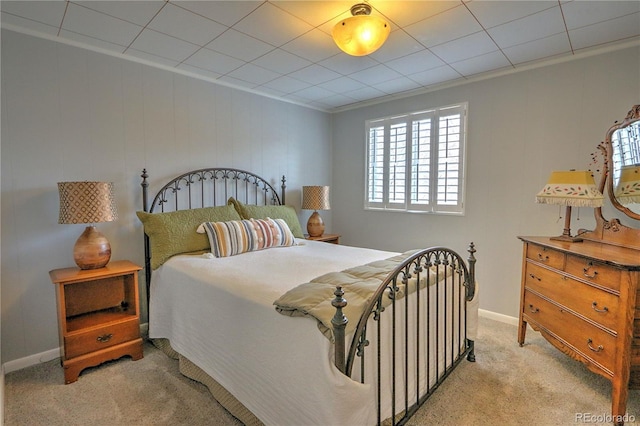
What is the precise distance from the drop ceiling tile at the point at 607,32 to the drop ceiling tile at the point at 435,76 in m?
0.91

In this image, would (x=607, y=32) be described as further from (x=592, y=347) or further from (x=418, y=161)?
(x=592, y=347)

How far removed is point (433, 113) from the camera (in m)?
3.56

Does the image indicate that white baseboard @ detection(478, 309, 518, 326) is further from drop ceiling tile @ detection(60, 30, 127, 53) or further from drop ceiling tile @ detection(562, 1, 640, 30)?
drop ceiling tile @ detection(60, 30, 127, 53)

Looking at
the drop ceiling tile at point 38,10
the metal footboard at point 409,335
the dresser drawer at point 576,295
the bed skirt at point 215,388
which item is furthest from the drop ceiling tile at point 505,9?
the bed skirt at point 215,388

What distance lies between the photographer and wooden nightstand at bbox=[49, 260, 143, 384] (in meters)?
2.21

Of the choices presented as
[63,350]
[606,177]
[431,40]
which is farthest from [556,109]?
[63,350]

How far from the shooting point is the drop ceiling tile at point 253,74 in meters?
3.00

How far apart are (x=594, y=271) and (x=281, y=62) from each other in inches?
108

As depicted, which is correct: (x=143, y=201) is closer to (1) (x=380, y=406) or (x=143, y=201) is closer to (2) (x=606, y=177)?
(1) (x=380, y=406)

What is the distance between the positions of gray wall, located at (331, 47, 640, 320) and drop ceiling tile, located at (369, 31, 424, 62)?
1043mm

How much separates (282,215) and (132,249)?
1.41 metres

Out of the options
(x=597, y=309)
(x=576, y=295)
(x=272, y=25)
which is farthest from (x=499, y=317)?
(x=272, y=25)

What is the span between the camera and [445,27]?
223cm
